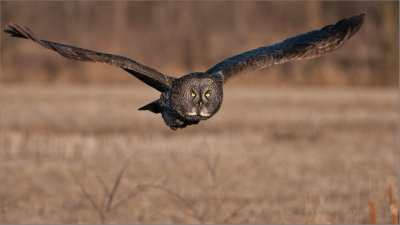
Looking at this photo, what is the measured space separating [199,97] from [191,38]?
26787mm

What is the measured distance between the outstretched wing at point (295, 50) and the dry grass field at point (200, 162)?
1085 mm

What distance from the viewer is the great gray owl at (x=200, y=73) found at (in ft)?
20.6

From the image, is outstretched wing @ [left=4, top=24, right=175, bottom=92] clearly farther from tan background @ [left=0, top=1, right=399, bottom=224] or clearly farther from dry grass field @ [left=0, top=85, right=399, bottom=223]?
tan background @ [left=0, top=1, right=399, bottom=224]

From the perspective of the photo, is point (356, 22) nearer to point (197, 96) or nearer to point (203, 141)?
point (197, 96)

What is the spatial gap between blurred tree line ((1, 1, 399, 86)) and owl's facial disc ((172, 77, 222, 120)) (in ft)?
52.2

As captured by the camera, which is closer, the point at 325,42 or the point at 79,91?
the point at 325,42

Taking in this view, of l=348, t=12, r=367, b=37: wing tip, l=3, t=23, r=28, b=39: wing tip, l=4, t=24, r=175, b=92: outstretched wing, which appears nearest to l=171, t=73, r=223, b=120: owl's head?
l=4, t=24, r=175, b=92: outstretched wing

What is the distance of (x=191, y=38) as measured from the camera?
33375 mm

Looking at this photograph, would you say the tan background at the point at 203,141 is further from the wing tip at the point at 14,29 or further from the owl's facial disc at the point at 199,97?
the wing tip at the point at 14,29

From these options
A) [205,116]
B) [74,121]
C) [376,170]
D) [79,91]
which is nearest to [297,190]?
[376,170]

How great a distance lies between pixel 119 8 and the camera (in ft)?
123

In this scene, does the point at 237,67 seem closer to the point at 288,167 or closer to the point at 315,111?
the point at 288,167

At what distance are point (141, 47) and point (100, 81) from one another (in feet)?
29.1

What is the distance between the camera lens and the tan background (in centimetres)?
874
